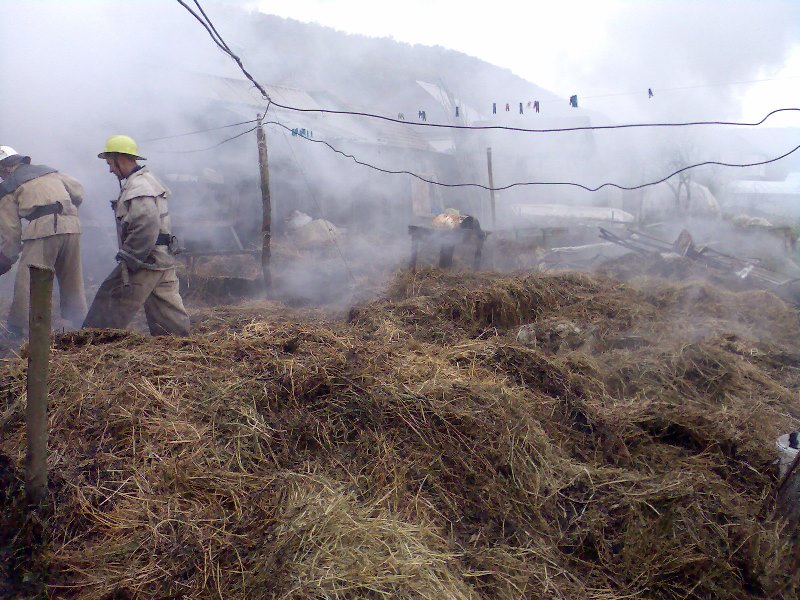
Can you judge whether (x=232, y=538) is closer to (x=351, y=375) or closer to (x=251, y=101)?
(x=351, y=375)

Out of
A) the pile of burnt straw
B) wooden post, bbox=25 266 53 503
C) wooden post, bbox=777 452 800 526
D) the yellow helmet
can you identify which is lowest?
wooden post, bbox=777 452 800 526

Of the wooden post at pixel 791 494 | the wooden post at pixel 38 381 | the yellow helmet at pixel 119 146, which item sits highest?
the yellow helmet at pixel 119 146

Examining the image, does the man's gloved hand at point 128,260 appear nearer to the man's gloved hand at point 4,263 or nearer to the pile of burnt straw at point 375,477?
the pile of burnt straw at point 375,477

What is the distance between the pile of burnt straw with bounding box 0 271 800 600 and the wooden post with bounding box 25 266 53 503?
128 millimetres

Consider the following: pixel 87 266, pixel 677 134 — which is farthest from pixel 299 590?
pixel 677 134

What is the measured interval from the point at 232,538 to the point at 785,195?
107 feet

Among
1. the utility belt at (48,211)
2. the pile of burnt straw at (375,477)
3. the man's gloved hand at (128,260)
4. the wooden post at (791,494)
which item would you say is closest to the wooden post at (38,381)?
the pile of burnt straw at (375,477)

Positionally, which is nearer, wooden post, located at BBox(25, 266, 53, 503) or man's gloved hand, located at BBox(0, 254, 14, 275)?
wooden post, located at BBox(25, 266, 53, 503)

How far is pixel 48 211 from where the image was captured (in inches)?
198

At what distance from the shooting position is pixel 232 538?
2.00m

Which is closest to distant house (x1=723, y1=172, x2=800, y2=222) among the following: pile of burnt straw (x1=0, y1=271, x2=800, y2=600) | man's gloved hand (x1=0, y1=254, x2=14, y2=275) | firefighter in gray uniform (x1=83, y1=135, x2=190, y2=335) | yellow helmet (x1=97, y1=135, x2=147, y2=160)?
pile of burnt straw (x1=0, y1=271, x2=800, y2=600)

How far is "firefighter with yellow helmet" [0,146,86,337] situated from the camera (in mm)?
4855

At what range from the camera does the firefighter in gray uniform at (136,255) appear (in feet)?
14.1

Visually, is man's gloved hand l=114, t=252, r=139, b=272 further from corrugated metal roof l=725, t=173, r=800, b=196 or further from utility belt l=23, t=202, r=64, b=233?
corrugated metal roof l=725, t=173, r=800, b=196
